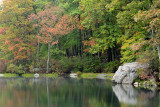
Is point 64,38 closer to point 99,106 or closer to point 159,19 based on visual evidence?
point 159,19

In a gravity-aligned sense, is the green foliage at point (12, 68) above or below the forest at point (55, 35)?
below

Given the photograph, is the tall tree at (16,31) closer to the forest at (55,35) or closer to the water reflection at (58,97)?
the forest at (55,35)

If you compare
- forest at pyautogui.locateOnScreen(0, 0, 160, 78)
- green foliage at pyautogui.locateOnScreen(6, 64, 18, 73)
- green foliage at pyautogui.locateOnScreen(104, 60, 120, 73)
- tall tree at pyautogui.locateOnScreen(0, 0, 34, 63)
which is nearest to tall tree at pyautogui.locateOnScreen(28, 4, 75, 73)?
forest at pyautogui.locateOnScreen(0, 0, 160, 78)

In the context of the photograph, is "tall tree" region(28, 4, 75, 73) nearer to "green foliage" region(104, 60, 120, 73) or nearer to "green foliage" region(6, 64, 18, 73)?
"green foliage" region(6, 64, 18, 73)

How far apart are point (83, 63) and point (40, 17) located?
7847 mm

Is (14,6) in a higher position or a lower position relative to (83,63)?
higher

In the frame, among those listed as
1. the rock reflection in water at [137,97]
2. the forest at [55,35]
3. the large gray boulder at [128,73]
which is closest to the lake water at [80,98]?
the rock reflection in water at [137,97]

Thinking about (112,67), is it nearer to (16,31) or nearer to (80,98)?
(16,31)

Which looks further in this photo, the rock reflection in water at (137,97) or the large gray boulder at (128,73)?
the large gray boulder at (128,73)

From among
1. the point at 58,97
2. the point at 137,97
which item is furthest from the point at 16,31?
the point at 137,97

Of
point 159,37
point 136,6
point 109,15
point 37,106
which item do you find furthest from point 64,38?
point 37,106

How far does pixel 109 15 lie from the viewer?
71.4 feet

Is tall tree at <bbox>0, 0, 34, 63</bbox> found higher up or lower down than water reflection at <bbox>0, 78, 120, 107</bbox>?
higher up

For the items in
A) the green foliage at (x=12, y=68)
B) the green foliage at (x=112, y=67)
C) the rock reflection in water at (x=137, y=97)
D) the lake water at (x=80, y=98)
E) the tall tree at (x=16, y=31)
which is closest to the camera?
the lake water at (x=80, y=98)
